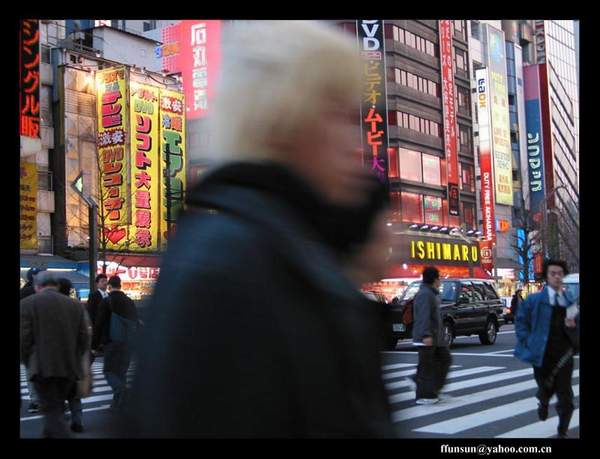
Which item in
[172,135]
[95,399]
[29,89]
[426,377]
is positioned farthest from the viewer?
[172,135]

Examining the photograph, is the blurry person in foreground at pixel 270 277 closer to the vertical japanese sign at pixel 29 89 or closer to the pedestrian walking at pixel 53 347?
the pedestrian walking at pixel 53 347

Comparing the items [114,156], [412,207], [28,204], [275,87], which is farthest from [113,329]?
[412,207]

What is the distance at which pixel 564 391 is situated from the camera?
7750 millimetres

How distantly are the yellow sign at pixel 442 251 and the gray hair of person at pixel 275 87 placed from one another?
48261mm

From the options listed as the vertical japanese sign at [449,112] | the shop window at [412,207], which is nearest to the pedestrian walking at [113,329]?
the shop window at [412,207]

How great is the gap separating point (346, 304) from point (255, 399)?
0.21 m

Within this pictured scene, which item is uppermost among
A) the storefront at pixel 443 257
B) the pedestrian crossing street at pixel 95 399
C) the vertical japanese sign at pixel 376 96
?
the vertical japanese sign at pixel 376 96

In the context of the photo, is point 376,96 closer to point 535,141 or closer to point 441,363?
point 535,141

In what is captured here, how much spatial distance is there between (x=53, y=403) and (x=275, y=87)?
6881mm

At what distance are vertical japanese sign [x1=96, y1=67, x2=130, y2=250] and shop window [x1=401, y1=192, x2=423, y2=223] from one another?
79.3ft

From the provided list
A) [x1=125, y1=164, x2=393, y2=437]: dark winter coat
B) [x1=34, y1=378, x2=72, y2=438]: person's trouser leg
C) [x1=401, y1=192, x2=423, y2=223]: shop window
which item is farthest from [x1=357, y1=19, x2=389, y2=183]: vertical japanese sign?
[x1=125, y1=164, x2=393, y2=437]: dark winter coat

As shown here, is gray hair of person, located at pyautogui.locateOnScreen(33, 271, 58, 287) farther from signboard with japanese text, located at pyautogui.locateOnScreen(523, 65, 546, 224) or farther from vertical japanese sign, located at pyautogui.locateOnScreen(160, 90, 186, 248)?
signboard with japanese text, located at pyautogui.locateOnScreen(523, 65, 546, 224)

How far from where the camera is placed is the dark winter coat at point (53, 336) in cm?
758

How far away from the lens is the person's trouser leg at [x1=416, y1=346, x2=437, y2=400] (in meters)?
10.8
